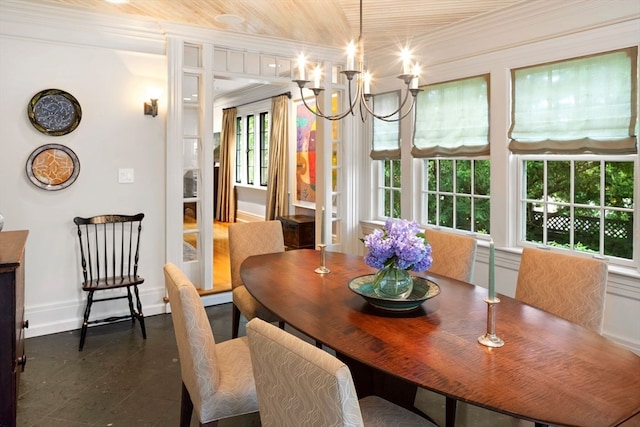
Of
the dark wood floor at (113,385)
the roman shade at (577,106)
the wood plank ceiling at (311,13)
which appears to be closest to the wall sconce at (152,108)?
the wood plank ceiling at (311,13)

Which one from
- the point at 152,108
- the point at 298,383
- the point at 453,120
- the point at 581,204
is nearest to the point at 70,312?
the point at 152,108

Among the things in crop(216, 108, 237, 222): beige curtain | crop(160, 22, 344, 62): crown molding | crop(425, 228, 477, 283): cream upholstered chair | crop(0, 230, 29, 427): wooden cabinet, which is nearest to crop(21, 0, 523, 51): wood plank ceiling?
crop(160, 22, 344, 62): crown molding

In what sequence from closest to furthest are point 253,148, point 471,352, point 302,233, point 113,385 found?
point 471,352 → point 113,385 → point 302,233 → point 253,148

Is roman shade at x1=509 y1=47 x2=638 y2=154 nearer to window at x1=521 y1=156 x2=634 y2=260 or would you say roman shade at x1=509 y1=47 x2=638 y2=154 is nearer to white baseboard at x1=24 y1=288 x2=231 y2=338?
window at x1=521 y1=156 x2=634 y2=260

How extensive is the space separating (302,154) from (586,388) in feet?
19.4

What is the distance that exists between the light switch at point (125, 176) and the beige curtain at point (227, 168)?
544 cm

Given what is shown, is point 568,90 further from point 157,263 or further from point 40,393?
point 40,393

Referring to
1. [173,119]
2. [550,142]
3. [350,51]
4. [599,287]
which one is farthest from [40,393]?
[550,142]

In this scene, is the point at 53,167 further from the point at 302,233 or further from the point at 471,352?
the point at 471,352

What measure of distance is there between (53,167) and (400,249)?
10.2 ft

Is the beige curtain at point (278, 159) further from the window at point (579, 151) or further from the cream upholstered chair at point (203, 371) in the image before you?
the cream upholstered chair at point (203, 371)

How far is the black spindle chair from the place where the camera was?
3744mm

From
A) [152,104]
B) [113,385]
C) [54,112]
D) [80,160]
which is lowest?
[113,385]

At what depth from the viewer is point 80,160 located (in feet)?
12.8
